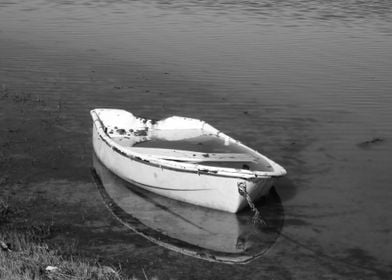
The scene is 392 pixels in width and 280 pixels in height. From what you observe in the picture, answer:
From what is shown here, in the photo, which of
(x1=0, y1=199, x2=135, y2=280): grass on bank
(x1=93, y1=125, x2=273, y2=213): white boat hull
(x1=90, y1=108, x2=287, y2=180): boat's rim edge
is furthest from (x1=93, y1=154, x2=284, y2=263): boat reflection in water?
(x1=0, y1=199, x2=135, y2=280): grass on bank

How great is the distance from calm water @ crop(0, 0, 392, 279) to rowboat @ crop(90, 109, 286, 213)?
976mm

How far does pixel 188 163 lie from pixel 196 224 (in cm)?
131

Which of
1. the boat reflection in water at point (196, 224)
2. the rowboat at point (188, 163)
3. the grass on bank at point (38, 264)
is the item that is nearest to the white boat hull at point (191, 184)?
the rowboat at point (188, 163)

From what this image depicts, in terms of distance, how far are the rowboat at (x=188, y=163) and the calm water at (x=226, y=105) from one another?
976mm

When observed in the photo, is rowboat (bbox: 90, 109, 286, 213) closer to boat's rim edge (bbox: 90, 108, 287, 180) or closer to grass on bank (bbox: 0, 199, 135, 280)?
boat's rim edge (bbox: 90, 108, 287, 180)

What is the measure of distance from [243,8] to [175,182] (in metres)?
32.4

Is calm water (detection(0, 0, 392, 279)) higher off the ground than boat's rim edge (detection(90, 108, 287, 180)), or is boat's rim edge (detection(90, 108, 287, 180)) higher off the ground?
boat's rim edge (detection(90, 108, 287, 180))

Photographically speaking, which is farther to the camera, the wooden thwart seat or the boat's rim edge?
the wooden thwart seat

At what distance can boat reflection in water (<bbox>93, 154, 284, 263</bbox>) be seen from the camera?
1195 cm

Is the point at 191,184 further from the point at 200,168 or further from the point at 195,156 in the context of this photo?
the point at 195,156

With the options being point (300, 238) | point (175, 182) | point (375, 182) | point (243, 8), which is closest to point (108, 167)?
point (175, 182)

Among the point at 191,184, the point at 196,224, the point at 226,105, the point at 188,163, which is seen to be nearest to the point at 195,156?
the point at 188,163

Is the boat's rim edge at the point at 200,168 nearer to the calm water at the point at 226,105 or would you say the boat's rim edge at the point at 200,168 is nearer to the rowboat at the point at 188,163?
the rowboat at the point at 188,163

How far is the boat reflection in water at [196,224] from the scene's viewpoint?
39.2 feet
